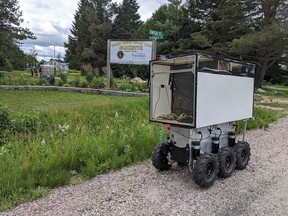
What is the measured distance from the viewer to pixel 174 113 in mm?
3447

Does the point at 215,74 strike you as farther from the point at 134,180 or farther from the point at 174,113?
the point at 134,180

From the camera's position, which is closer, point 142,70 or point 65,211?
point 65,211

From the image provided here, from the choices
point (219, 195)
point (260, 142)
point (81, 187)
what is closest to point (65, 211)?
point (81, 187)

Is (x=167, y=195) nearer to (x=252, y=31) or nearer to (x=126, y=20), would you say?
(x=252, y=31)

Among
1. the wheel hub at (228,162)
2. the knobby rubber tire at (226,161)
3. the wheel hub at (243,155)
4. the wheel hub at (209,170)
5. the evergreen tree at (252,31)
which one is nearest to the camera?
the wheel hub at (209,170)

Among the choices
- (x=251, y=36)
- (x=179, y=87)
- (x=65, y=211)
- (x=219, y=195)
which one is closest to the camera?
(x=65, y=211)

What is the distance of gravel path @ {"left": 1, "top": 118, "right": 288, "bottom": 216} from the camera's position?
235 centimetres

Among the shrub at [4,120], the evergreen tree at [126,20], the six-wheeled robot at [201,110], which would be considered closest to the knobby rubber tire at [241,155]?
the six-wheeled robot at [201,110]

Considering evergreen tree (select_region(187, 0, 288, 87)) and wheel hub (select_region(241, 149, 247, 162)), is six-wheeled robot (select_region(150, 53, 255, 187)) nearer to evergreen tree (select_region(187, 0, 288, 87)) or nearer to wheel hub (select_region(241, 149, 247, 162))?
wheel hub (select_region(241, 149, 247, 162))

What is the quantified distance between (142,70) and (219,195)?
2036 centimetres

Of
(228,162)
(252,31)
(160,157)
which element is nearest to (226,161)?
(228,162)

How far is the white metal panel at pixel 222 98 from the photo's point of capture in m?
2.66

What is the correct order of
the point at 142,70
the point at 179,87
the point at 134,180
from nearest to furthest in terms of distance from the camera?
the point at 134,180 < the point at 179,87 < the point at 142,70

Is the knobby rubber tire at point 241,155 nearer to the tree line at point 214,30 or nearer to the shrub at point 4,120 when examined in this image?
the shrub at point 4,120
